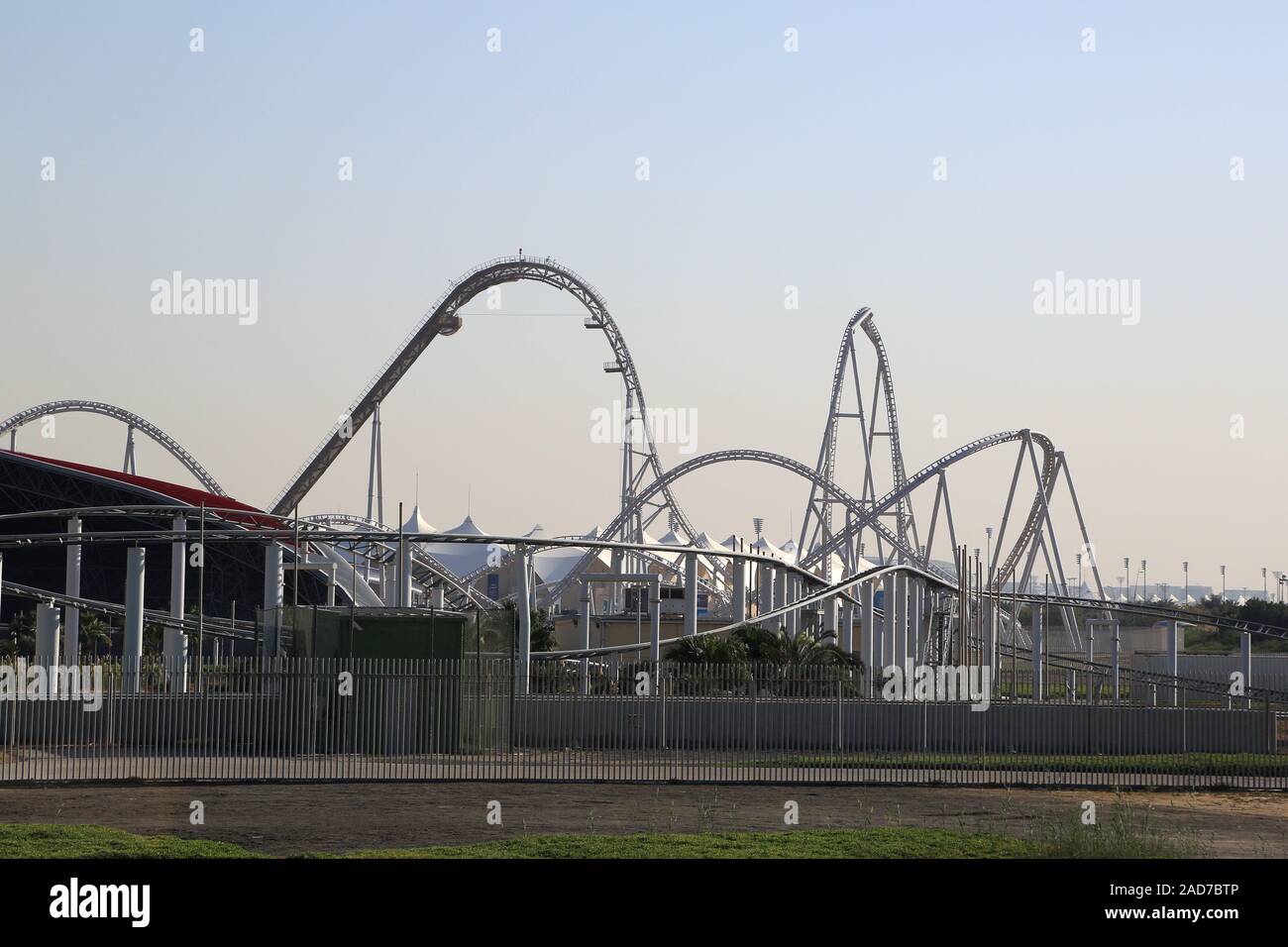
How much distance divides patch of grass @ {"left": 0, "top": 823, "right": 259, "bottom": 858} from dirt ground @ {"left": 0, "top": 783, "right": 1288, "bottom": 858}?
1.79 ft

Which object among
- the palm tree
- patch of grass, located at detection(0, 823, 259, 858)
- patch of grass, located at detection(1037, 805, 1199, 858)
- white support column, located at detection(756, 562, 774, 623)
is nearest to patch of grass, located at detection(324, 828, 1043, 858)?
patch of grass, located at detection(1037, 805, 1199, 858)

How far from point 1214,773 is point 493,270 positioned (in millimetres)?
35519

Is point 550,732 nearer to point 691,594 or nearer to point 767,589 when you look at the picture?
point 691,594

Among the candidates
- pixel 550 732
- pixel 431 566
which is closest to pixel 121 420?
pixel 431 566

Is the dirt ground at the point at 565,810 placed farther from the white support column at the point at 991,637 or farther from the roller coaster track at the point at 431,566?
the roller coaster track at the point at 431,566

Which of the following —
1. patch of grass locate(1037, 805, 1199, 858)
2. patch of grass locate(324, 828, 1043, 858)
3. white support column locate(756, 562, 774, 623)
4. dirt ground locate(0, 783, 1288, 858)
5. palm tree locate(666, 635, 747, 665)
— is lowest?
dirt ground locate(0, 783, 1288, 858)

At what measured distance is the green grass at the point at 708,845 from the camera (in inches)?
547

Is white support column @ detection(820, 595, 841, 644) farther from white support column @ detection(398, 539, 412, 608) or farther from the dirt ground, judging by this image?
the dirt ground

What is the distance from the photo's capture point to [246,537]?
36906mm

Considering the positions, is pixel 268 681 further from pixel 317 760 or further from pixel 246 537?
pixel 246 537

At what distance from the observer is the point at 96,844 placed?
48.3 feet

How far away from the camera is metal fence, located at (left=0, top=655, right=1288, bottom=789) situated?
73.7 ft
